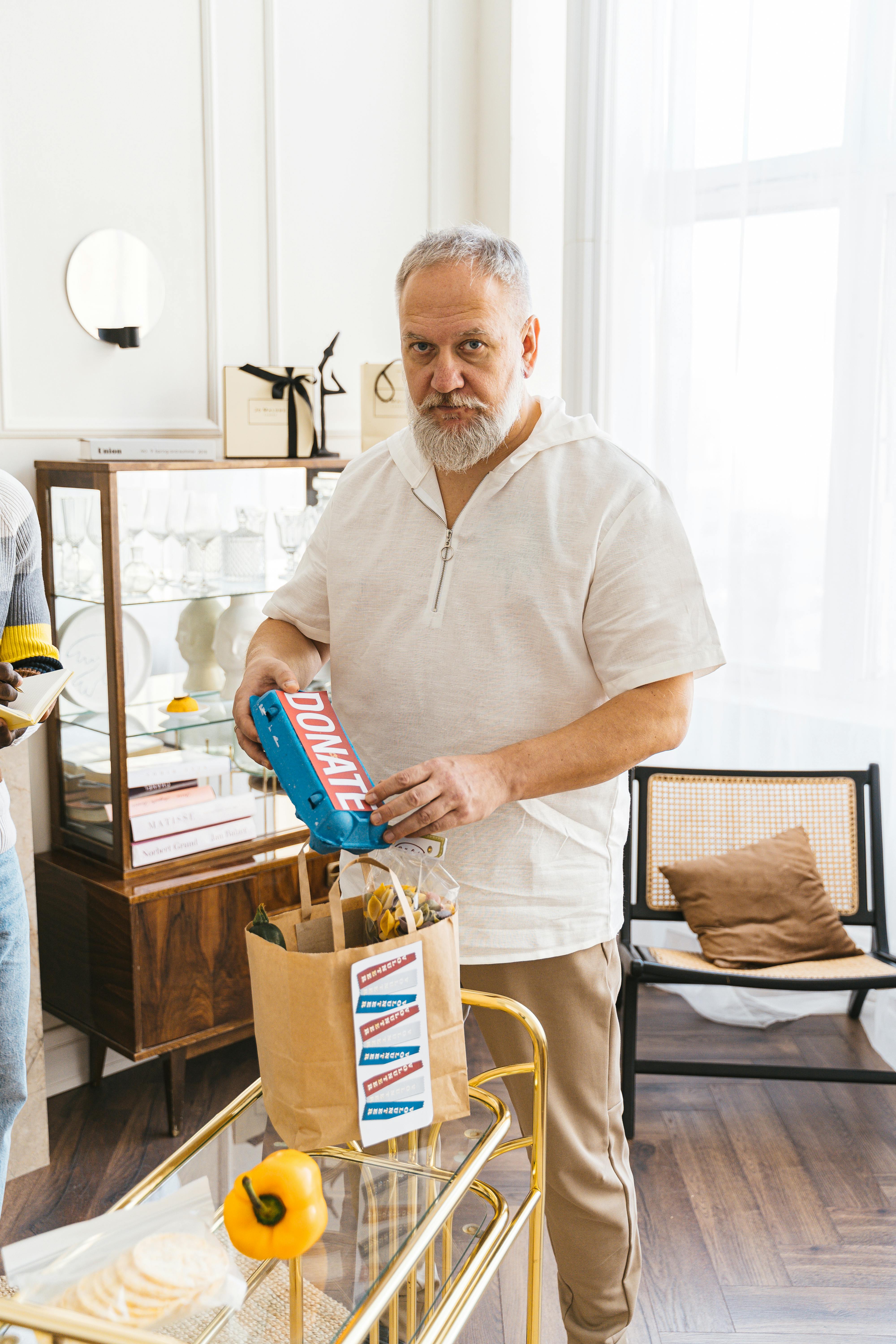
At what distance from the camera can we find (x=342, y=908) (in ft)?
4.03

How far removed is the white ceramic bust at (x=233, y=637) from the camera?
2914 mm

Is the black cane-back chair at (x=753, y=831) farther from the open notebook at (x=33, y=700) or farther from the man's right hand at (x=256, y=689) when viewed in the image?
the open notebook at (x=33, y=700)

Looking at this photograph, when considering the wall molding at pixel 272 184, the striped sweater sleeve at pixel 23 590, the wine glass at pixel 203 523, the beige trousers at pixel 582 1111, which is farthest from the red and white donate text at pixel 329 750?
the wall molding at pixel 272 184

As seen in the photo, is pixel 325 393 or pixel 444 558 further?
pixel 325 393

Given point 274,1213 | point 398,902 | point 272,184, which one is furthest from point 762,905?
point 272,184

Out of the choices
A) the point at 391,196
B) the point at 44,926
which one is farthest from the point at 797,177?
the point at 44,926

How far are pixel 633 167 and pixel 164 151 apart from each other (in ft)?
4.43

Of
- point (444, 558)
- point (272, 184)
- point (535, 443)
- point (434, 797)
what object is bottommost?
point (434, 797)

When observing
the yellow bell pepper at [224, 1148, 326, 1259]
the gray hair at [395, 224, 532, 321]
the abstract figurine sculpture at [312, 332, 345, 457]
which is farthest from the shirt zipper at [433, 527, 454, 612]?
the abstract figurine sculpture at [312, 332, 345, 457]

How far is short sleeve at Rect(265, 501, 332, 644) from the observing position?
182cm

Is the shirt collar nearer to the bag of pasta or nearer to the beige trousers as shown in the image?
the bag of pasta

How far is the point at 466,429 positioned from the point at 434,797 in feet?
1.83

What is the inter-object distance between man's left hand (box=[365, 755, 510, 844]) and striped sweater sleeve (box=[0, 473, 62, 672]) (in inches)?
31.0

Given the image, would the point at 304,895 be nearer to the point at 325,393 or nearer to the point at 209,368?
the point at 209,368
